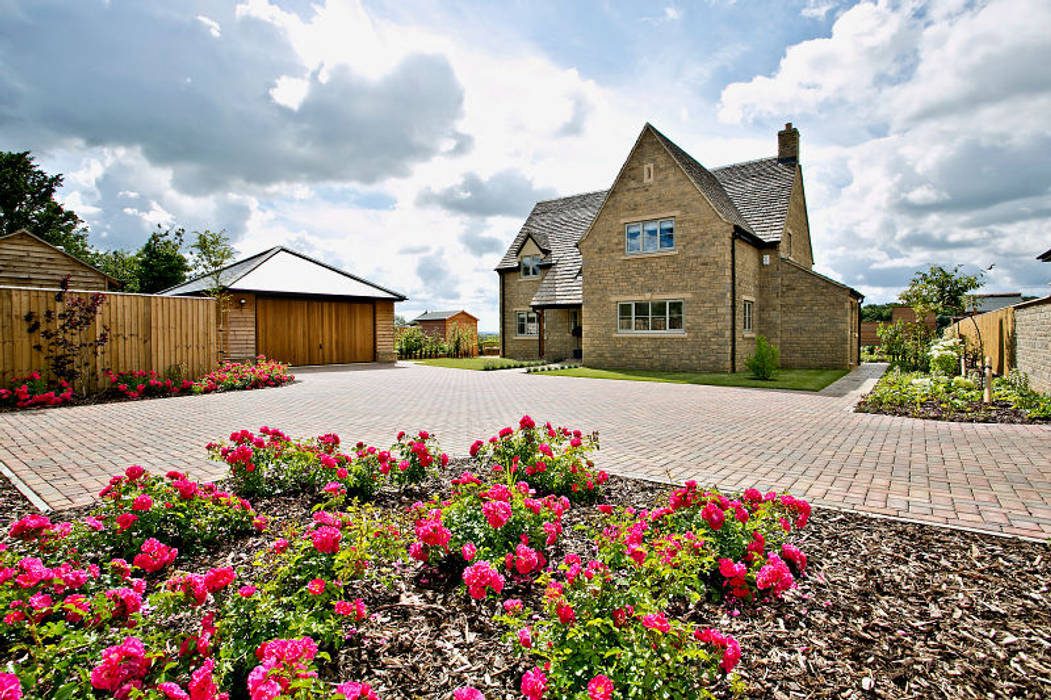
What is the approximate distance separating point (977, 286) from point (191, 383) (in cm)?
2702

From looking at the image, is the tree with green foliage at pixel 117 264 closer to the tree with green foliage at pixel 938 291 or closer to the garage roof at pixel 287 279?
the garage roof at pixel 287 279

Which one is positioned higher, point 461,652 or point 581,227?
point 581,227

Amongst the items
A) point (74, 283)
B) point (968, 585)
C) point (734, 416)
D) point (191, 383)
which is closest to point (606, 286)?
point (734, 416)

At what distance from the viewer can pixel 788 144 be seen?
2195cm

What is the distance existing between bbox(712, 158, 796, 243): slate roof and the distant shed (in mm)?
26188

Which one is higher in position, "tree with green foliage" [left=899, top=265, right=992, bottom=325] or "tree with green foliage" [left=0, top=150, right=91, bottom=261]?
"tree with green foliage" [left=0, top=150, right=91, bottom=261]

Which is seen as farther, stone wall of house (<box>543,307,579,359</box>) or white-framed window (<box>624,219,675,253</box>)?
stone wall of house (<box>543,307,579,359</box>)

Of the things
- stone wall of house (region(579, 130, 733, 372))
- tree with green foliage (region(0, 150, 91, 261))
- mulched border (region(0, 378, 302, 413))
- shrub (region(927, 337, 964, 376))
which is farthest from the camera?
tree with green foliage (region(0, 150, 91, 261))

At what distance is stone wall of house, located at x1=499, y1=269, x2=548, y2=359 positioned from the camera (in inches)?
1082

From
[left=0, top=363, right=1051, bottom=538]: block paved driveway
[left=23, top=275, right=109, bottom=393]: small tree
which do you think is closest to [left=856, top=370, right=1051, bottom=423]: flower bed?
[left=0, top=363, right=1051, bottom=538]: block paved driveway

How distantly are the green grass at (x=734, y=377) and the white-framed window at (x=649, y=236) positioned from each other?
14.8ft

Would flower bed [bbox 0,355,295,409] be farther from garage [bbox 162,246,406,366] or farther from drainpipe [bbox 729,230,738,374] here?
drainpipe [bbox 729,230,738,374]

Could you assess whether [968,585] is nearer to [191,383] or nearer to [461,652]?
[461,652]

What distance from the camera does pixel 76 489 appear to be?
479 cm
